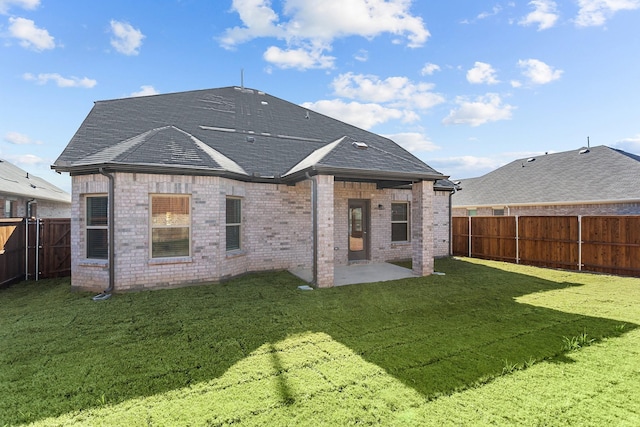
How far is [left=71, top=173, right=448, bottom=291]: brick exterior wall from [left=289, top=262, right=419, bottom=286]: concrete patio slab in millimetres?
648

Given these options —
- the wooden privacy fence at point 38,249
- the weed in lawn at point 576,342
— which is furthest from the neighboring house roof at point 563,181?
the wooden privacy fence at point 38,249

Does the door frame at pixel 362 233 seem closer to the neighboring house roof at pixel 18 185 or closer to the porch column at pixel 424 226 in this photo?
the porch column at pixel 424 226

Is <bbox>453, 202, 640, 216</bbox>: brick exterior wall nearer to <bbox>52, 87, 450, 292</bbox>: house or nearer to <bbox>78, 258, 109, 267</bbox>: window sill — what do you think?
<bbox>52, 87, 450, 292</bbox>: house

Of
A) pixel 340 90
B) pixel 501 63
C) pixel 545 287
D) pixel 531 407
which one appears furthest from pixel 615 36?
pixel 531 407

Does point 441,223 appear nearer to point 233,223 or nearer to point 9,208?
point 233,223

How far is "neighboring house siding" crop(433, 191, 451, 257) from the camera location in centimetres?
1285

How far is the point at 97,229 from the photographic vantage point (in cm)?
759

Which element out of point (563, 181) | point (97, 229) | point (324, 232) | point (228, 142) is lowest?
point (324, 232)

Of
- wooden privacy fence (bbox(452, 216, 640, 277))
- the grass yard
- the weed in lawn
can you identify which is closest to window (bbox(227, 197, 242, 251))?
the grass yard

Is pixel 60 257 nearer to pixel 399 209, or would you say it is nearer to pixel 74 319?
pixel 74 319

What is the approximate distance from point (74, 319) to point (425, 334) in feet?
20.7

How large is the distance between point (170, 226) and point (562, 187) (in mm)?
19097

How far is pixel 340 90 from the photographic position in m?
13.9

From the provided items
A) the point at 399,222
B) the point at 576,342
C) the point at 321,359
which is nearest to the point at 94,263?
the point at 321,359
